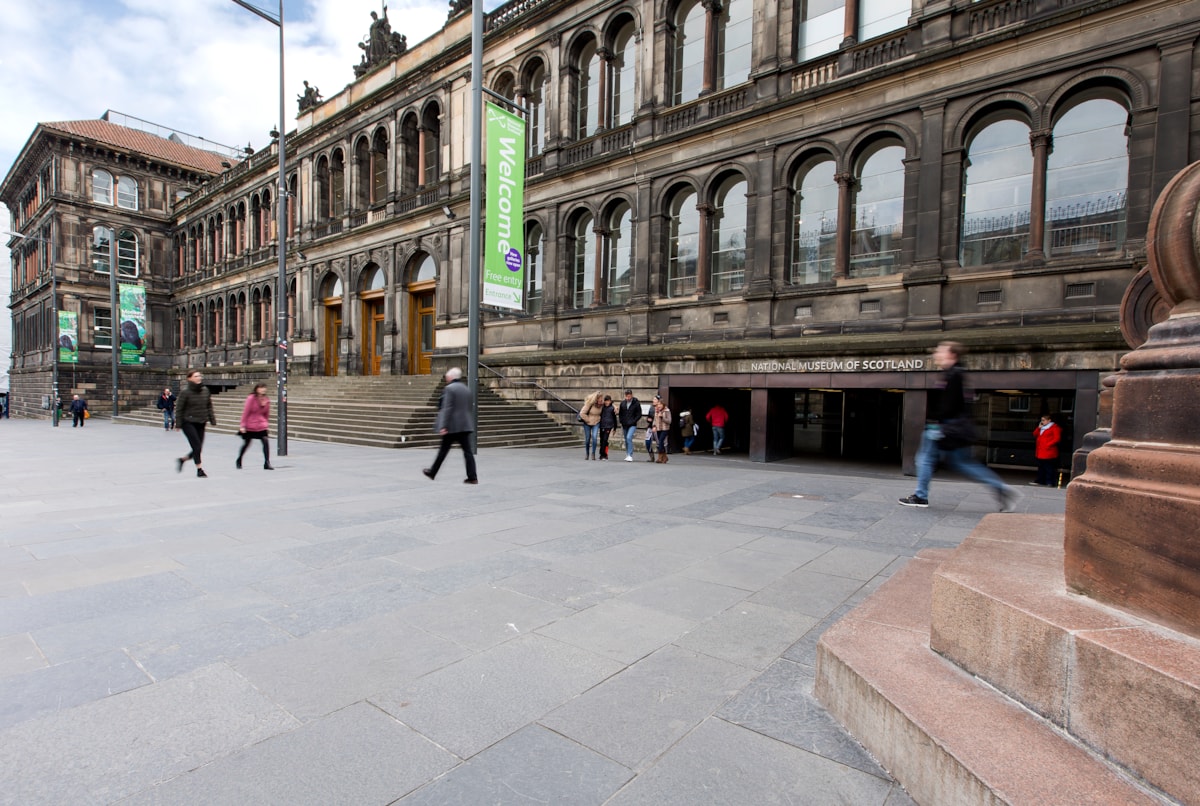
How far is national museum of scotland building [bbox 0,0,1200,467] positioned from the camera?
12.0 m

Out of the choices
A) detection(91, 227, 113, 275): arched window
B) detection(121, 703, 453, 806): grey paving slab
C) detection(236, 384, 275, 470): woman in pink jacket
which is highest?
detection(91, 227, 113, 275): arched window

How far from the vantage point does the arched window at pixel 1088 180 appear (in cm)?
1195

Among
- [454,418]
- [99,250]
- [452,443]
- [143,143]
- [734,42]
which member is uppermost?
[143,143]

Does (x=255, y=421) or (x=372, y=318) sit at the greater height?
(x=372, y=318)

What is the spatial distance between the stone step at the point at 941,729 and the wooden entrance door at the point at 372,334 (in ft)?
93.2

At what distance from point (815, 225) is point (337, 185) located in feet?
82.3

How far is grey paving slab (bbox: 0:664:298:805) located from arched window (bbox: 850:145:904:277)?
589 inches

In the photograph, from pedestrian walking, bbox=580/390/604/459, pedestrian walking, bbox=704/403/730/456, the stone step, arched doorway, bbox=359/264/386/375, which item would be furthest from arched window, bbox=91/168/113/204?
the stone step

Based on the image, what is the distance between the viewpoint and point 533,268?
72.8 feet

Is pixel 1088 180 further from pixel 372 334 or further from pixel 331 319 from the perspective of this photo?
pixel 331 319

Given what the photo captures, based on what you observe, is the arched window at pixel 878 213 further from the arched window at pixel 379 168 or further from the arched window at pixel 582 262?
the arched window at pixel 379 168

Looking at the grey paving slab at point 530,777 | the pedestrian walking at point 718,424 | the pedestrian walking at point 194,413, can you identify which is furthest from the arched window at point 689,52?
the grey paving slab at point 530,777

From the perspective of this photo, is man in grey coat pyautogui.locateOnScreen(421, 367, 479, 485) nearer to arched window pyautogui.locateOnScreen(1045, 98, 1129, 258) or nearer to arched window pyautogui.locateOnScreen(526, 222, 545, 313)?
arched window pyautogui.locateOnScreen(1045, 98, 1129, 258)

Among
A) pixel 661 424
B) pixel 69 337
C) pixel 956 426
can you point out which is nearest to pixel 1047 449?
pixel 956 426
